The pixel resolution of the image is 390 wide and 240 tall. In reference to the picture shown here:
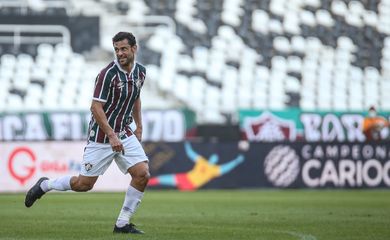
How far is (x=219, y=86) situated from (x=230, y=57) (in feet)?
4.59

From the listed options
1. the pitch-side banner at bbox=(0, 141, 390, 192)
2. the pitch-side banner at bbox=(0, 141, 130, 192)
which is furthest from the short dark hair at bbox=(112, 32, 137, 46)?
the pitch-side banner at bbox=(0, 141, 390, 192)

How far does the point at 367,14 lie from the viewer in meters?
32.2

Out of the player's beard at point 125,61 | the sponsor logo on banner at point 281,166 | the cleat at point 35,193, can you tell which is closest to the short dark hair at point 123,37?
the player's beard at point 125,61

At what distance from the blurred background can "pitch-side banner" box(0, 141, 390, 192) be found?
0.03 m

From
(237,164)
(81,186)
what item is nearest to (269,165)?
(237,164)

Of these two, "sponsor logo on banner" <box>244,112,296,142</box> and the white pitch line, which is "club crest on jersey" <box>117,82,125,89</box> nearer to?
the white pitch line

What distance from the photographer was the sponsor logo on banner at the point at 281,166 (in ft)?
Answer: 72.1

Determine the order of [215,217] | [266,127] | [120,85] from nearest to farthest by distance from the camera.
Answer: [120,85] → [215,217] → [266,127]

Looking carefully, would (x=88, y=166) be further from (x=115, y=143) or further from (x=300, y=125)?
(x=300, y=125)

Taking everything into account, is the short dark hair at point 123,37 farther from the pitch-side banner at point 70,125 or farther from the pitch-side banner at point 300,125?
the pitch-side banner at point 300,125

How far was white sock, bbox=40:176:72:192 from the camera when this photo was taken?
9.90 m

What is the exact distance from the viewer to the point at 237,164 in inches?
862

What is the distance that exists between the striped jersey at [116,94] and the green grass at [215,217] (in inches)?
43.1

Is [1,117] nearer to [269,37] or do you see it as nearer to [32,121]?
[32,121]
